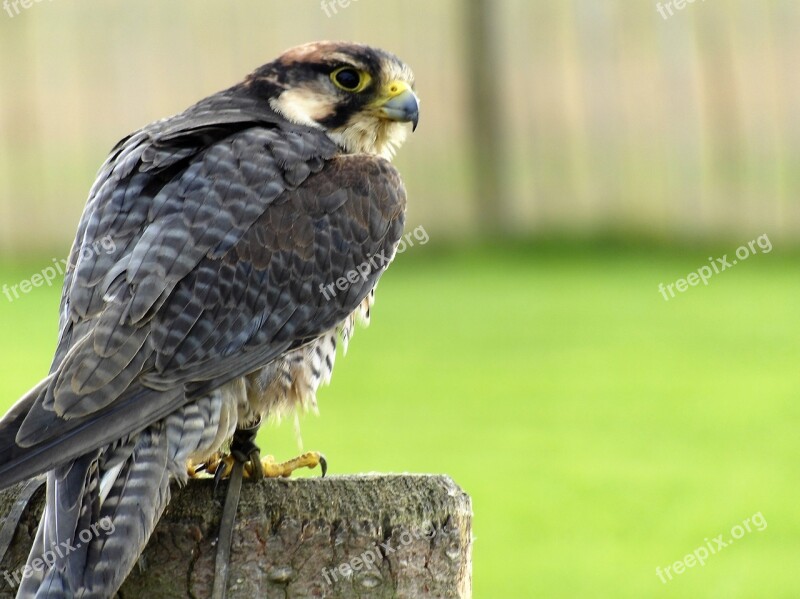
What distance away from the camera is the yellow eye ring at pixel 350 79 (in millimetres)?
3756

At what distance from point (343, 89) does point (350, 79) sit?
41 millimetres

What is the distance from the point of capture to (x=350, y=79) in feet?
12.4

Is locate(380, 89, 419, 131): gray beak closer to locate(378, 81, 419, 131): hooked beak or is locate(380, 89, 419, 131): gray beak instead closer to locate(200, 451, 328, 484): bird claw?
locate(378, 81, 419, 131): hooked beak

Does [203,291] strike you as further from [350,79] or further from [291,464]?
[350,79]

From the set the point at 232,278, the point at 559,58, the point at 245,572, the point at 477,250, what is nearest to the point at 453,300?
the point at 477,250

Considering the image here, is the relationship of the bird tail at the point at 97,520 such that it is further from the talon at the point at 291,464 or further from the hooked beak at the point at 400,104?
the hooked beak at the point at 400,104

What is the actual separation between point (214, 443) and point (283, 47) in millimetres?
9317

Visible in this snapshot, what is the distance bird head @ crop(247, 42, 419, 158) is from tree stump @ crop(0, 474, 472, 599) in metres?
1.66

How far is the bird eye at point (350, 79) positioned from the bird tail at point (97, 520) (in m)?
1.59

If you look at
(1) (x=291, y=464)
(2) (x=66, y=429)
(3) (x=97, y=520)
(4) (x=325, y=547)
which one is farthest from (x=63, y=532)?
(1) (x=291, y=464)

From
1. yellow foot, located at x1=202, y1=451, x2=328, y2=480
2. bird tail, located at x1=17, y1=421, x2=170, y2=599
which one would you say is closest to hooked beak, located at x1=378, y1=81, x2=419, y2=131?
yellow foot, located at x1=202, y1=451, x2=328, y2=480

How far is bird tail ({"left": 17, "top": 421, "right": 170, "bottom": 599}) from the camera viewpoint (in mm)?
2121

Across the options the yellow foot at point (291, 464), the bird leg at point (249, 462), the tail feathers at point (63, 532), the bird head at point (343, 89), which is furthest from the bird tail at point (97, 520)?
the bird head at point (343, 89)

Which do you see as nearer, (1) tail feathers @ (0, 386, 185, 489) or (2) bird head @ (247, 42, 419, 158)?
(1) tail feathers @ (0, 386, 185, 489)
